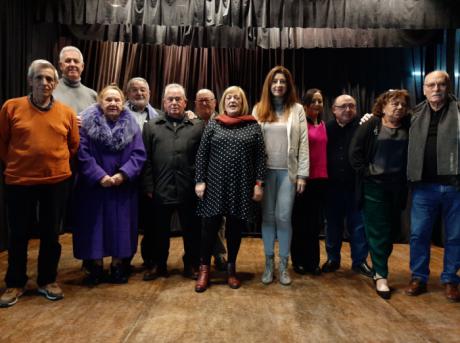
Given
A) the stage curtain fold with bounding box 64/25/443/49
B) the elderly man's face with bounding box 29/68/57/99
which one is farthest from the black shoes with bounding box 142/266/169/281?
the stage curtain fold with bounding box 64/25/443/49

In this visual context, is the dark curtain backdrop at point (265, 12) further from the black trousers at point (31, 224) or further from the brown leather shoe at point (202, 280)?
the brown leather shoe at point (202, 280)

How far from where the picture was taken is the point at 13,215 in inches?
98.3

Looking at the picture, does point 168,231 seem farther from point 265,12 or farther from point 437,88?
point 265,12

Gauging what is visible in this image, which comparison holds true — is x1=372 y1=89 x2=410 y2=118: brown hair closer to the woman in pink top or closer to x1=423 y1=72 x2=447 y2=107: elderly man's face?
x1=423 y1=72 x2=447 y2=107: elderly man's face

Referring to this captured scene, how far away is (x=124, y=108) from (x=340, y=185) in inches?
66.7

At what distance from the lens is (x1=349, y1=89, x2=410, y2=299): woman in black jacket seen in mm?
2766

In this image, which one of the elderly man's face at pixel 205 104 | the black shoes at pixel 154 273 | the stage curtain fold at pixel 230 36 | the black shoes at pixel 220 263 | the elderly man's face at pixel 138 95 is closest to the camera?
the black shoes at pixel 154 273

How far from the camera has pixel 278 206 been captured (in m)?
2.96

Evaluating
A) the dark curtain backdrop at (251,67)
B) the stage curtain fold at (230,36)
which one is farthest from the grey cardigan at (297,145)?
the dark curtain backdrop at (251,67)

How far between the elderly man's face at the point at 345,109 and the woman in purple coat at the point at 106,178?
152 cm


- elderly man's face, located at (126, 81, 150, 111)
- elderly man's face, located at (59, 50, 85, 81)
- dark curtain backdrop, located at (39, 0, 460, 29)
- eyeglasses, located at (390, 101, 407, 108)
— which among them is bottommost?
eyeglasses, located at (390, 101, 407, 108)

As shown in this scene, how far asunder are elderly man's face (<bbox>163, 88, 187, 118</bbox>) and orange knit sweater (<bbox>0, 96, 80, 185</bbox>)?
75cm

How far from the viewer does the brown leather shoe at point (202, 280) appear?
279cm

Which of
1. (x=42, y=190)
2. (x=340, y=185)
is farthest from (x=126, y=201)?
(x=340, y=185)
